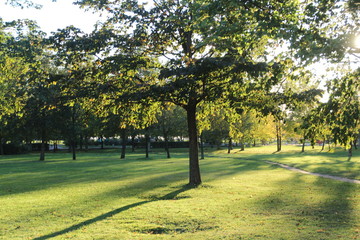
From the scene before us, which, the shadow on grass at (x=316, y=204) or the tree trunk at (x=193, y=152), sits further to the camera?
the tree trunk at (x=193, y=152)

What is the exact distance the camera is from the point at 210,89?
563 inches

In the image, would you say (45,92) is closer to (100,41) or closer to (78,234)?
(100,41)

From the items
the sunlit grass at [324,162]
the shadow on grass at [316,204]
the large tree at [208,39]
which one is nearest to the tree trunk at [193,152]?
the large tree at [208,39]

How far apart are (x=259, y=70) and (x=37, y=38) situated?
9976 mm

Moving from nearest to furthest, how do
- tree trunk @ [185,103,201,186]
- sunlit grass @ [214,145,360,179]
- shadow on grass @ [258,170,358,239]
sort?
shadow on grass @ [258,170,358,239] → tree trunk @ [185,103,201,186] → sunlit grass @ [214,145,360,179]

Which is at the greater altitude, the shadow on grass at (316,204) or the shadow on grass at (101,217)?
the shadow on grass at (101,217)

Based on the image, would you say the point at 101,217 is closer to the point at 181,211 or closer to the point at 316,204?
the point at 181,211

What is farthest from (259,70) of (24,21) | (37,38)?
(24,21)

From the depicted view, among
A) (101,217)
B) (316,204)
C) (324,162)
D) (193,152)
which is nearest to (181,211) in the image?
(101,217)

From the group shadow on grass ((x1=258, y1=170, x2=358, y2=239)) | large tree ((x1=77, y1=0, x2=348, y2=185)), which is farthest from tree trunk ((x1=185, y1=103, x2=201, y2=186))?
shadow on grass ((x1=258, y1=170, x2=358, y2=239))

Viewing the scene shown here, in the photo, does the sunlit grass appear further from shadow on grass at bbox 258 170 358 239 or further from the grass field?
the grass field

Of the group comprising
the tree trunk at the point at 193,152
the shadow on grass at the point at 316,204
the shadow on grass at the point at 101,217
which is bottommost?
the shadow on grass at the point at 316,204

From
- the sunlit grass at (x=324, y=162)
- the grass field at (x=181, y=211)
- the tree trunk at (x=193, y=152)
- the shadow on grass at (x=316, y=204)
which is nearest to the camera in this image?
the grass field at (x=181, y=211)

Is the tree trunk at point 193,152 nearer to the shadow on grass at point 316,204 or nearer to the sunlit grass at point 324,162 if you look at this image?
the shadow on grass at point 316,204
